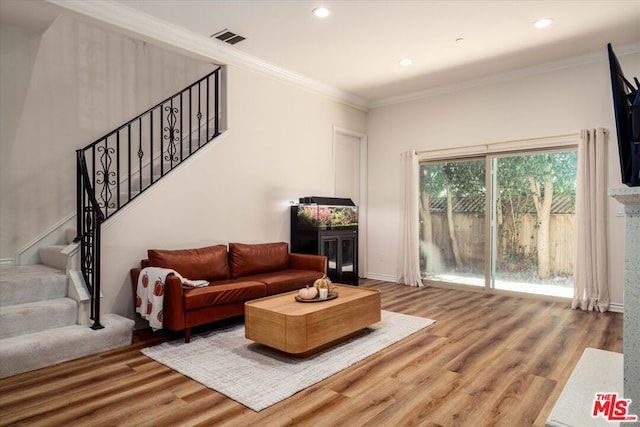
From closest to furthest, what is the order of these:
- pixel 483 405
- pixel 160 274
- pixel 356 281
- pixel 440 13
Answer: pixel 483 405
pixel 160 274
pixel 440 13
pixel 356 281

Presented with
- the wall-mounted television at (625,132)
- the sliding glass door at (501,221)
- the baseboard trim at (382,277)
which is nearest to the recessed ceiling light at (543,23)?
the sliding glass door at (501,221)

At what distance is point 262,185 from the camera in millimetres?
5129

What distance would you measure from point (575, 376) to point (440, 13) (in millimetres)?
3300

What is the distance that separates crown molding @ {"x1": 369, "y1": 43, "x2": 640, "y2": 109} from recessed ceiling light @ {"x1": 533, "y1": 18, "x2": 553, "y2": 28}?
1.19 meters

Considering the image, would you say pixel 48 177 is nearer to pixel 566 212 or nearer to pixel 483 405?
pixel 483 405

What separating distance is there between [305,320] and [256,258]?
1.83 meters

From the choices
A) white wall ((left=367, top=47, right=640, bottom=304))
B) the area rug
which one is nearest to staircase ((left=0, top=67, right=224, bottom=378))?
the area rug

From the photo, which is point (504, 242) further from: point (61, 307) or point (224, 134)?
point (61, 307)

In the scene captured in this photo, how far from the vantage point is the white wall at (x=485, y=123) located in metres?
4.55

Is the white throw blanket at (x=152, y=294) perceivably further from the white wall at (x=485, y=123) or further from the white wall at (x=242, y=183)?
the white wall at (x=485, y=123)

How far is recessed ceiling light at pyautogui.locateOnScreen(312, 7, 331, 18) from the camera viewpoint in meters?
3.63

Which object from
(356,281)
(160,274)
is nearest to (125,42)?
(160,274)

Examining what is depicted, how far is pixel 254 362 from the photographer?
2.93m

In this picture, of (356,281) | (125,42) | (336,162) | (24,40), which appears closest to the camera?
(24,40)
